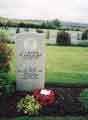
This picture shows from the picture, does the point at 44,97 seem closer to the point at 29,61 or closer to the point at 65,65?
the point at 29,61

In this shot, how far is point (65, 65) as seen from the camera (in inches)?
393

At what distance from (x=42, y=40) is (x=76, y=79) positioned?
69.5 inches

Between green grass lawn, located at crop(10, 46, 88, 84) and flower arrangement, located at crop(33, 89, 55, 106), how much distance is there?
148 cm

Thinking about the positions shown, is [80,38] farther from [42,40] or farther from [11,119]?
[11,119]

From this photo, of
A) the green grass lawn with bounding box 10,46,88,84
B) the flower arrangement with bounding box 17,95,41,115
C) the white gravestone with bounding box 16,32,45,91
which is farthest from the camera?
the green grass lawn with bounding box 10,46,88,84

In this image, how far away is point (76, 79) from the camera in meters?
8.52

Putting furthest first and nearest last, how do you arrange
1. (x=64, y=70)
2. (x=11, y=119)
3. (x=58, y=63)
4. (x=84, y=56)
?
1. (x=84, y=56)
2. (x=58, y=63)
3. (x=64, y=70)
4. (x=11, y=119)

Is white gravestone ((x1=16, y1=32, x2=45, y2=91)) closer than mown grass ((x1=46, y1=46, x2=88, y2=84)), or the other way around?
white gravestone ((x1=16, y1=32, x2=45, y2=91))

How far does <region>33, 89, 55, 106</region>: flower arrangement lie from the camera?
6590mm

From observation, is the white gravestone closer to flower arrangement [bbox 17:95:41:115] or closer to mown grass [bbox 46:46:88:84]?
flower arrangement [bbox 17:95:41:115]

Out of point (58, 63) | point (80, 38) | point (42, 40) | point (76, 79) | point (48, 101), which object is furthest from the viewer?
point (80, 38)

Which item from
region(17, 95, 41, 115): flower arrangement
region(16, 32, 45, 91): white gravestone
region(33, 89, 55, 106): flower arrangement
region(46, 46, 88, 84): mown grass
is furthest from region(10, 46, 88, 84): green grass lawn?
region(17, 95, 41, 115): flower arrangement

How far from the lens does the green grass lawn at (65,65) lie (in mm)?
8581

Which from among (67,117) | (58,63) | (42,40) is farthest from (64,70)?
(67,117)
